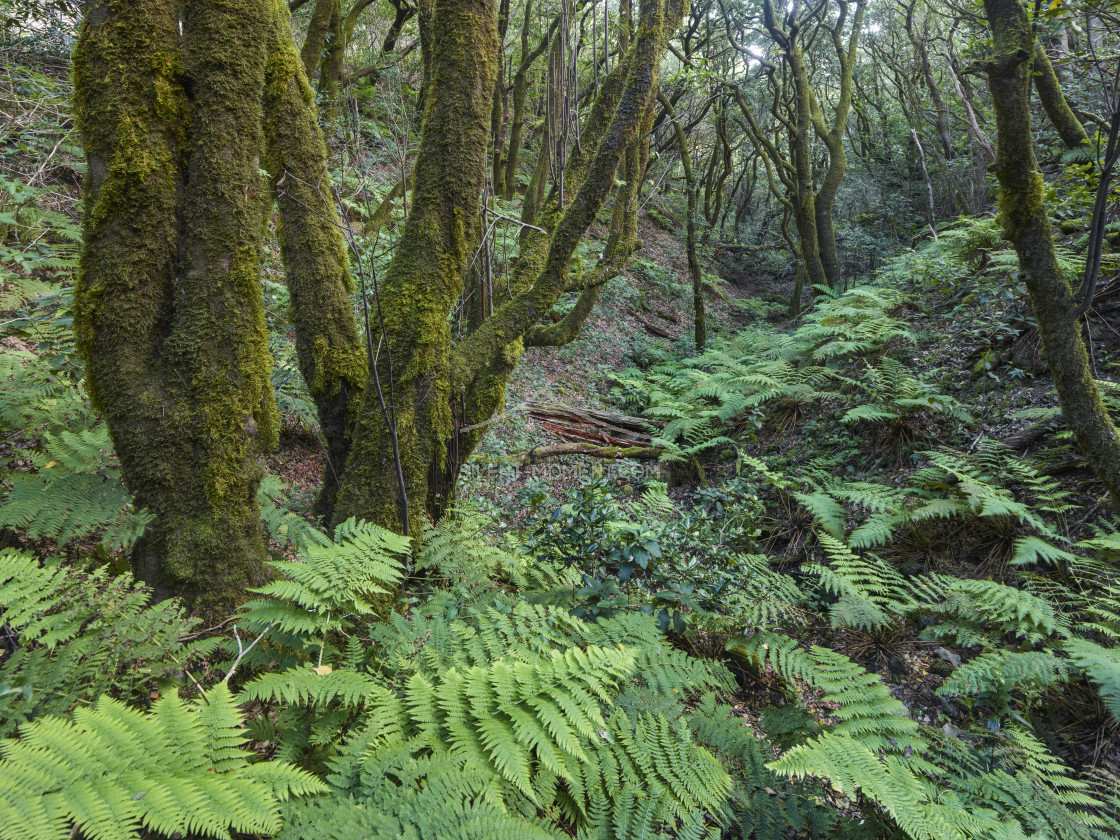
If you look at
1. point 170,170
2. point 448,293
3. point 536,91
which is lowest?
point 448,293

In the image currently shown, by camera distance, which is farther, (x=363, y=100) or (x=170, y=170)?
(x=363, y=100)

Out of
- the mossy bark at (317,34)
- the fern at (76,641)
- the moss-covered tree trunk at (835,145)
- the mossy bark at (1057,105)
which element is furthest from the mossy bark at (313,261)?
the moss-covered tree trunk at (835,145)

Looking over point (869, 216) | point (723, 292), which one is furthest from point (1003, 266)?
point (869, 216)

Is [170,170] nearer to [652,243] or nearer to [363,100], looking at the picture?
[363,100]

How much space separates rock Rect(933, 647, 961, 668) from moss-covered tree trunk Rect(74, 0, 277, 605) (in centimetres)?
443

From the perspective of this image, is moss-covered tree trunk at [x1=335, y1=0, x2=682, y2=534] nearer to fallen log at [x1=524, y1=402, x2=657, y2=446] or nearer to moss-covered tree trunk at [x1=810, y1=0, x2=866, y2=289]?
fallen log at [x1=524, y1=402, x2=657, y2=446]

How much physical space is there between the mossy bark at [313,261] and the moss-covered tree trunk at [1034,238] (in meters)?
4.17

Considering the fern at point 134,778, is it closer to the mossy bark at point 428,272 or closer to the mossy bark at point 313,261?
the mossy bark at point 428,272

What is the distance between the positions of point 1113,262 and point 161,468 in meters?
8.40

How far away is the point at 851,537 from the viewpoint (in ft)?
14.8

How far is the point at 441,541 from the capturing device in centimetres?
305

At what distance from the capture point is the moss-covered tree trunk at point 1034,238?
3.25 metres

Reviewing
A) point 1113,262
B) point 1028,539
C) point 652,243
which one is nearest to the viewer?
point 1028,539

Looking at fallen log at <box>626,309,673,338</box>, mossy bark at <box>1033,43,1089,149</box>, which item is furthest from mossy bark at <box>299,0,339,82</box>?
mossy bark at <box>1033,43,1089,149</box>
